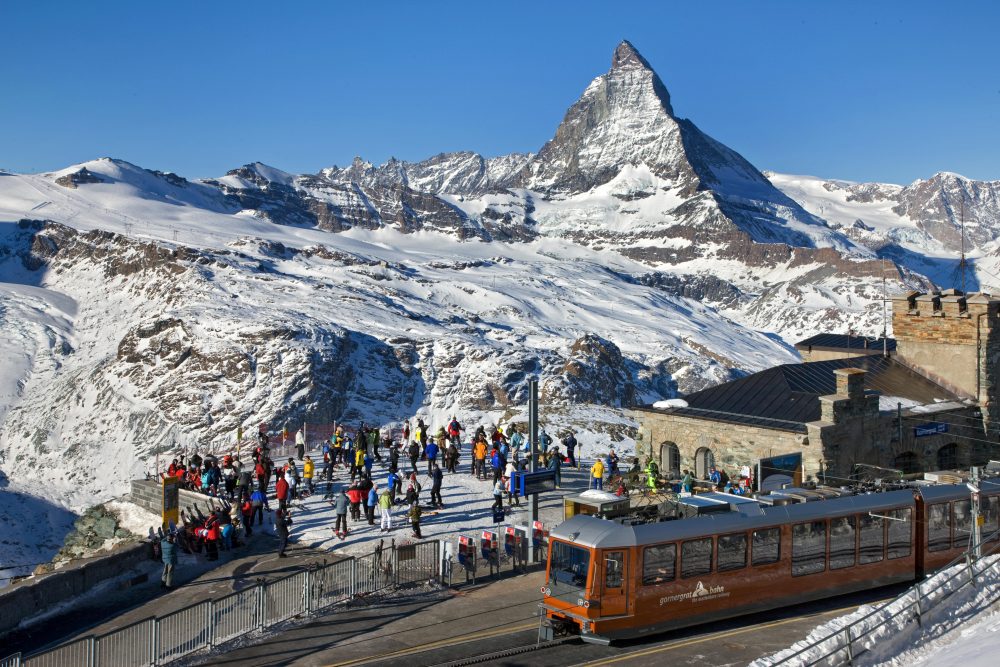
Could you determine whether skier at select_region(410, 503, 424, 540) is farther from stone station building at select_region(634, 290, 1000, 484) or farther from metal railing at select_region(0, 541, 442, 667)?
stone station building at select_region(634, 290, 1000, 484)

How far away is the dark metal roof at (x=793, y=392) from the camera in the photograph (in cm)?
2983

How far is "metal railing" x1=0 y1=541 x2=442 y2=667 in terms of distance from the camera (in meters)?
15.9

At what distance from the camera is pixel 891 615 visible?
16484 millimetres

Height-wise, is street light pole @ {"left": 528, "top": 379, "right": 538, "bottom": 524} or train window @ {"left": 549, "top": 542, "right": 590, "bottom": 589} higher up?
street light pole @ {"left": 528, "top": 379, "right": 538, "bottom": 524}

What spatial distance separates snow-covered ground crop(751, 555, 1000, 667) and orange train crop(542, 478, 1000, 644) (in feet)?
5.95

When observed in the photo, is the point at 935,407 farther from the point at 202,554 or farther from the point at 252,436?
the point at 252,436

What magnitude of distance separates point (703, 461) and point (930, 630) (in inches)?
549

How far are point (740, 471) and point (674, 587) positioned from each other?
12003mm

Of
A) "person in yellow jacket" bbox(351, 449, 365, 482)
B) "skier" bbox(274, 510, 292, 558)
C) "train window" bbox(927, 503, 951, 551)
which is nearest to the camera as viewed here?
"train window" bbox(927, 503, 951, 551)

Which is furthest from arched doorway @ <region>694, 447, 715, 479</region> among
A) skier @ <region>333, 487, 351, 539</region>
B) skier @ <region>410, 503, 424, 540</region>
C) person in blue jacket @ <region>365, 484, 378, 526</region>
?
skier @ <region>333, 487, 351, 539</region>

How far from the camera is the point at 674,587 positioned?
58.5 ft

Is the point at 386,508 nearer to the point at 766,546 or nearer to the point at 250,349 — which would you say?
the point at 766,546

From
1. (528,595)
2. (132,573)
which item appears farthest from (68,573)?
(528,595)

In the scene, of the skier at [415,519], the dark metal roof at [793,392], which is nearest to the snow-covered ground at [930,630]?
the dark metal roof at [793,392]
